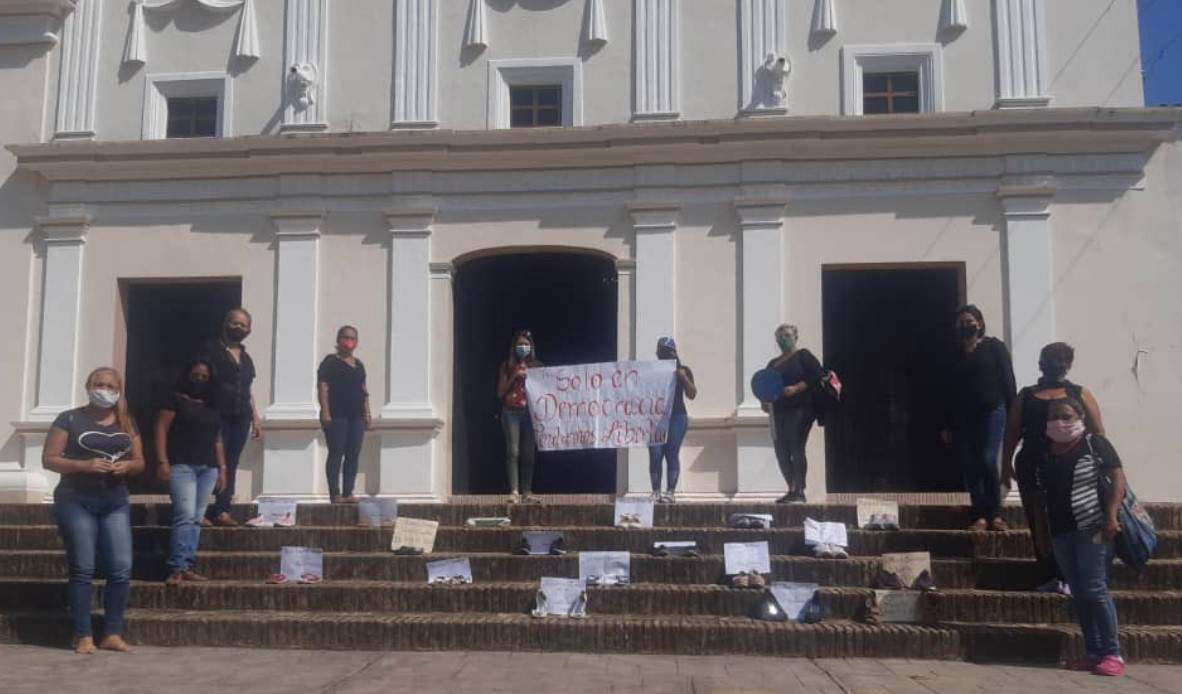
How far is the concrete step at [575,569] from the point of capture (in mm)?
9445

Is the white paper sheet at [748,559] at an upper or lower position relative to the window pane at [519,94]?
lower

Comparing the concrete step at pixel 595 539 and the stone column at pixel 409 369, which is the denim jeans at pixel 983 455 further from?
the stone column at pixel 409 369

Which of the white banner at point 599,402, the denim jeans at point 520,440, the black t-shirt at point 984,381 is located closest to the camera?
the black t-shirt at point 984,381

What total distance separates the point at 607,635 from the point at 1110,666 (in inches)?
131

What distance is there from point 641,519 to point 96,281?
7881mm

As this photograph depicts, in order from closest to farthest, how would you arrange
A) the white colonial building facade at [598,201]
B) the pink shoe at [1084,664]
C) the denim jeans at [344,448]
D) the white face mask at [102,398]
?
the pink shoe at [1084,664]
the white face mask at [102,398]
the denim jeans at [344,448]
the white colonial building facade at [598,201]

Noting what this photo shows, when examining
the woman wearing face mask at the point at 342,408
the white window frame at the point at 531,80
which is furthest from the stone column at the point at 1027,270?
the woman wearing face mask at the point at 342,408

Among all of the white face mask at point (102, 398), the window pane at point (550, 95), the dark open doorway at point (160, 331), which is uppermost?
the window pane at point (550, 95)

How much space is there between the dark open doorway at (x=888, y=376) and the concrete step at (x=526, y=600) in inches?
232

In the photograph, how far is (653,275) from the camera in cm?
1407

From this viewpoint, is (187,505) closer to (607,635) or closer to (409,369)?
(607,635)

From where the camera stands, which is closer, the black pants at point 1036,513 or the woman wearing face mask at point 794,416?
the black pants at point 1036,513

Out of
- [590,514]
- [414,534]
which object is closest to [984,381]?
[590,514]

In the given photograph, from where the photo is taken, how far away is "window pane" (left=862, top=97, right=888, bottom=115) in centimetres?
1438
